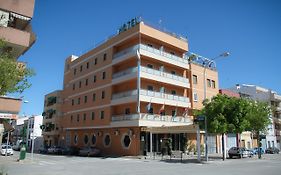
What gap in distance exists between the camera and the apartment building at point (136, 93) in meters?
36.0

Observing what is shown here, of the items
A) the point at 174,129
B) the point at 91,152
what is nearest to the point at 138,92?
the point at 174,129

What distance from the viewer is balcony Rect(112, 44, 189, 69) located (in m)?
37.0

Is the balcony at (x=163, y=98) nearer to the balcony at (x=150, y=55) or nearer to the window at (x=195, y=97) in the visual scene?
the window at (x=195, y=97)

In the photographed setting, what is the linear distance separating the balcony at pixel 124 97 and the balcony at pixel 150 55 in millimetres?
5004

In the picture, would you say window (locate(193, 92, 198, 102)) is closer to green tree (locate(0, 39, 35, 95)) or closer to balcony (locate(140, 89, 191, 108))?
balcony (locate(140, 89, 191, 108))

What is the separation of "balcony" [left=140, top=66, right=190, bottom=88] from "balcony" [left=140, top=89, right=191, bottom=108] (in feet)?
6.43

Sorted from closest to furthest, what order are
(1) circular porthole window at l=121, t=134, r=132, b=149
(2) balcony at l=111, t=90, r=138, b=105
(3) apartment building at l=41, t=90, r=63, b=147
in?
(2) balcony at l=111, t=90, r=138, b=105
(1) circular porthole window at l=121, t=134, r=132, b=149
(3) apartment building at l=41, t=90, r=63, b=147

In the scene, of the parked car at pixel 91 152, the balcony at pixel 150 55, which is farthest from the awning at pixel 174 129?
the balcony at pixel 150 55

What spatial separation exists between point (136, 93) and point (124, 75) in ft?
12.7

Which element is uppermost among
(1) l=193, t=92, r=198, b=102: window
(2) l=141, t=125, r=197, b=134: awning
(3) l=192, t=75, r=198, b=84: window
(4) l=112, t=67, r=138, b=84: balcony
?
(3) l=192, t=75, r=198, b=84: window

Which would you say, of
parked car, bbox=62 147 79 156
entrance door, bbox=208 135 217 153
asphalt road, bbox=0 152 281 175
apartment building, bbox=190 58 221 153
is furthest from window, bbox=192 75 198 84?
asphalt road, bbox=0 152 281 175

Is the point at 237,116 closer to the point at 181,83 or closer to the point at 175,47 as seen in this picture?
the point at 181,83

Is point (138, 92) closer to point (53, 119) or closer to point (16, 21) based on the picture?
point (16, 21)

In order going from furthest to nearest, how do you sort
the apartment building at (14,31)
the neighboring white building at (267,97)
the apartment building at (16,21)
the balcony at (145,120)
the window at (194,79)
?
1. the neighboring white building at (267,97)
2. the window at (194,79)
3. the balcony at (145,120)
4. the apartment building at (16,21)
5. the apartment building at (14,31)
